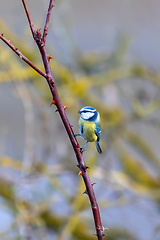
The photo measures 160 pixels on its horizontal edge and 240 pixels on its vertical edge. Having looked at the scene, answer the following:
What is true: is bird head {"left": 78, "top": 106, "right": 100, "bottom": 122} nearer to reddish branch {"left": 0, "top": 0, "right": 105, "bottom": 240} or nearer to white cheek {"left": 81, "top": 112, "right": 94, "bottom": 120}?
white cheek {"left": 81, "top": 112, "right": 94, "bottom": 120}

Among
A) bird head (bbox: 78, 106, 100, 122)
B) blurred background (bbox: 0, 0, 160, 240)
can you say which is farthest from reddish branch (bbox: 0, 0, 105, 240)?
blurred background (bbox: 0, 0, 160, 240)

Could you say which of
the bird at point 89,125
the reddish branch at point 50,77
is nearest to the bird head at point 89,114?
the bird at point 89,125

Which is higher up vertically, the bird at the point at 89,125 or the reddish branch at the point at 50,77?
the bird at the point at 89,125

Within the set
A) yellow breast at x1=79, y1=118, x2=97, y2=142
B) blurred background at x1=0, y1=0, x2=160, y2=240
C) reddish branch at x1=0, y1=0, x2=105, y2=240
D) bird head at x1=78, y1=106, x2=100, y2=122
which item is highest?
blurred background at x1=0, y1=0, x2=160, y2=240

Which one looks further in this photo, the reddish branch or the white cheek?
the white cheek

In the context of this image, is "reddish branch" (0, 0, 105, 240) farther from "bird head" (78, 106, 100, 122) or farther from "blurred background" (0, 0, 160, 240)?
"blurred background" (0, 0, 160, 240)

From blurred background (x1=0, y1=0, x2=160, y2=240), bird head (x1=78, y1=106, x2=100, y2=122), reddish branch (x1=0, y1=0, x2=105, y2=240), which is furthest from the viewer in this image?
blurred background (x1=0, y1=0, x2=160, y2=240)

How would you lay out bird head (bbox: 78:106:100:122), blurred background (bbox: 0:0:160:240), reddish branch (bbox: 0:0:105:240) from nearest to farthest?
reddish branch (bbox: 0:0:105:240) < bird head (bbox: 78:106:100:122) < blurred background (bbox: 0:0:160:240)

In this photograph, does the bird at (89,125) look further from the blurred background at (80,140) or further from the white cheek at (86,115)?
the blurred background at (80,140)

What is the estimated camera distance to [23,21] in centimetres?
294

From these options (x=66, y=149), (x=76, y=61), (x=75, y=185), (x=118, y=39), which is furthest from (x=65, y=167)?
(x=118, y=39)

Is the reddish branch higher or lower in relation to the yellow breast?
lower

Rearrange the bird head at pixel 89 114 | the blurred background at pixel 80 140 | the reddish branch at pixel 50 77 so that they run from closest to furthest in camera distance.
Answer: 1. the reddish branch at pixel 50 77
2. the bird head at pixel 89 114
3. the blurred background at pixel 80 140

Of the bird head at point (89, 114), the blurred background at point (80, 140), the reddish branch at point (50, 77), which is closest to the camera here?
the reddish branch at point (50, 77)
